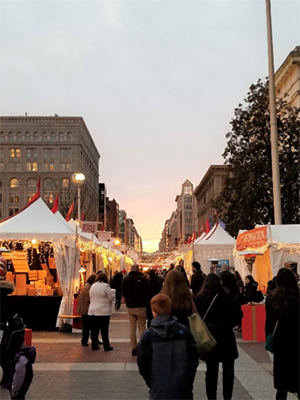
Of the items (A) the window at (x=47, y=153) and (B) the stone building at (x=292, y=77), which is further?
(A) the window at (x=47, y=153)

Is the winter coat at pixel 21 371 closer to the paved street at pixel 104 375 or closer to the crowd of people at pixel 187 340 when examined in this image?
the crowd of people at pixel 187 340

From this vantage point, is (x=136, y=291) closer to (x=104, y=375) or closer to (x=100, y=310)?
(x=100, y=310)

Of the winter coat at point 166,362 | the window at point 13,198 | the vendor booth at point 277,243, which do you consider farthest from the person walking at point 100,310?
the window at point 13,198

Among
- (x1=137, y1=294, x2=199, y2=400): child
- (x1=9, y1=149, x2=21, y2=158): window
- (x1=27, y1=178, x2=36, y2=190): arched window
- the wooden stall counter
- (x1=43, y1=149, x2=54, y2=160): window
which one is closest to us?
(x1=137, y1=294, x2=199, y2=400): child

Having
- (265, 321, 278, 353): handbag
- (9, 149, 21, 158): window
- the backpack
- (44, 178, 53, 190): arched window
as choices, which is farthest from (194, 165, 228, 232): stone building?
the backpack

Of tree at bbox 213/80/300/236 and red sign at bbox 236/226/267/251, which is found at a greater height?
tree at bbox 213/80/300/236

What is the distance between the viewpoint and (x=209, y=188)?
92.0 m

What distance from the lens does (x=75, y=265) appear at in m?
15.5

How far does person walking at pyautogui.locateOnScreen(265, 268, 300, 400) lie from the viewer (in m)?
5.30

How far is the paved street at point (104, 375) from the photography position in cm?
707

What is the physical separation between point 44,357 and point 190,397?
6.60 m

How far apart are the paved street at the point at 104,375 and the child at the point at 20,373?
1634mm

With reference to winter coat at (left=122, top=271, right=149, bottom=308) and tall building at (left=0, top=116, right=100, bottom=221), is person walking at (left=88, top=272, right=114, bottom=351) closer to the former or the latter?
winter coat at (left=122, top=271, right=149, bottom=308)

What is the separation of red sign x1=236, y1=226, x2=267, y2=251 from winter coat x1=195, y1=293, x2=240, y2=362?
1142 cm
